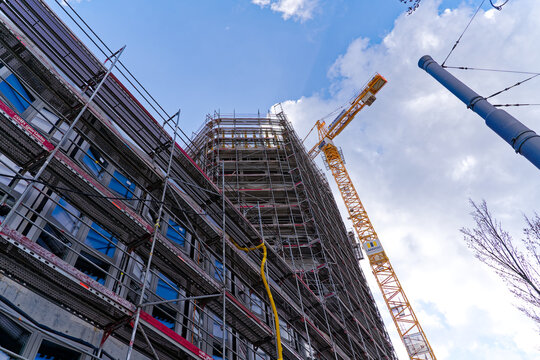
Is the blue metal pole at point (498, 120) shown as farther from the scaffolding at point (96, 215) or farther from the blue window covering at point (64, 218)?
the blue window covering at point (64, 218)

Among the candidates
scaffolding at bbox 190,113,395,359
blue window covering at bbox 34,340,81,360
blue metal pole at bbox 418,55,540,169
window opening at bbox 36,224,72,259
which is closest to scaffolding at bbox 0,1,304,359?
window opening at bbox 36,224,72,259

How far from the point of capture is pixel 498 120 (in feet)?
40.3

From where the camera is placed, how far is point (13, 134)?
6164mm

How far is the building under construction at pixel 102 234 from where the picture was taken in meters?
6.00

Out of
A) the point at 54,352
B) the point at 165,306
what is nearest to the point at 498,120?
the point at 165,306

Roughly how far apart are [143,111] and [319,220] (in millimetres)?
15538

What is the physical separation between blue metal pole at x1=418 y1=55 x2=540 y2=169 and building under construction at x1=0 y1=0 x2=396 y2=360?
8.98 metres

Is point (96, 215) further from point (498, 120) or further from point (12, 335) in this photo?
point (498, 120)

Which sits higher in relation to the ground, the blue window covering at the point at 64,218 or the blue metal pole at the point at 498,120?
the blue metal pole at the point at 498,120

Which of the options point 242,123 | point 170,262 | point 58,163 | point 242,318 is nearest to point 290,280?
point 242,318

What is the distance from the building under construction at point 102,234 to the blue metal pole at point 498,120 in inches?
353

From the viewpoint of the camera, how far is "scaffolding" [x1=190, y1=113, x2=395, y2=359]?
1900cm

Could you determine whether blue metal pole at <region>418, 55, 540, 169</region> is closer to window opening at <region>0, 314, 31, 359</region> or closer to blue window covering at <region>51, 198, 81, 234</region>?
blue window covering at <region>51, 198, 81, 234</region>

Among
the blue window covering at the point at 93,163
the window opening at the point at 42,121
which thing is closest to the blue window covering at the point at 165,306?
the blue window covering at the point at 93,163
